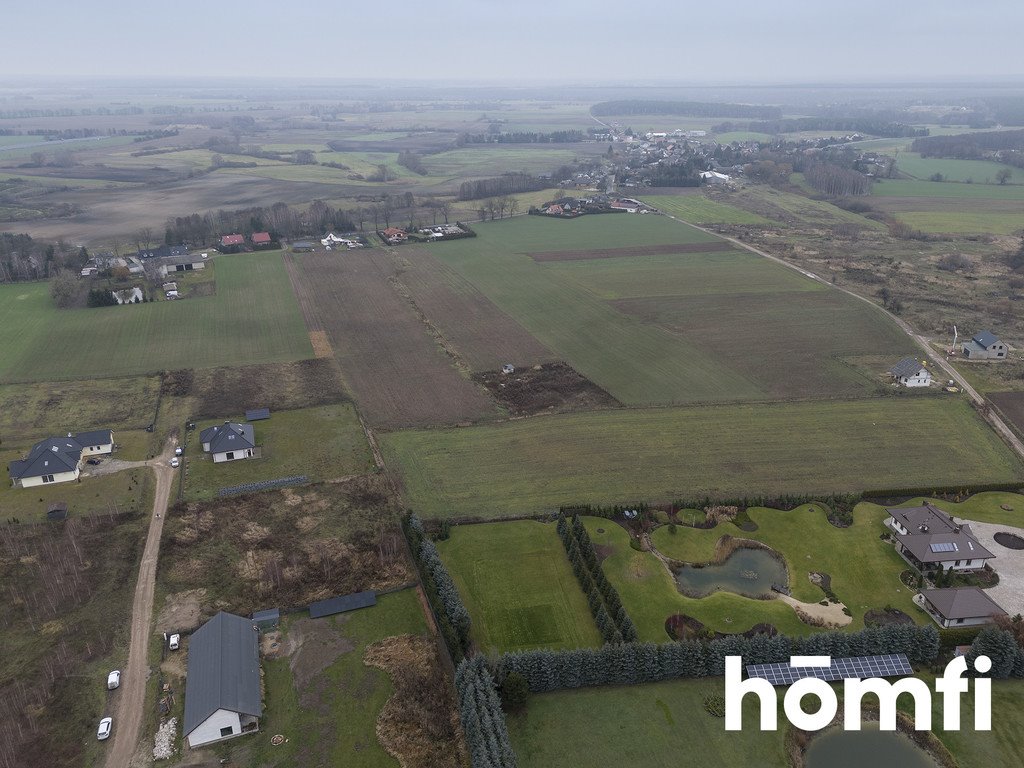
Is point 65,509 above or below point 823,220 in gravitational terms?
below

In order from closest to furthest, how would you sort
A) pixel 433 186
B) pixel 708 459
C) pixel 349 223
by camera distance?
pixel 708 459
pixel 349 223
pixel 433 186

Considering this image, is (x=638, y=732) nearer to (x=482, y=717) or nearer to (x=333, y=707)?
(x=482, y=717)

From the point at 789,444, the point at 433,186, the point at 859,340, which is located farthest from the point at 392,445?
the point at 433,186

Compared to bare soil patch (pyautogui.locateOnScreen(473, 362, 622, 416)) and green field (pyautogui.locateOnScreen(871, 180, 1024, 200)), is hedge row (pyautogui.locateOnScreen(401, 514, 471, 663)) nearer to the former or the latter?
bare soil patch (pyautogui.locateOnScreen(473, 362, 622, 416))

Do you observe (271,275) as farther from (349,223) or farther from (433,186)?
(433,186)

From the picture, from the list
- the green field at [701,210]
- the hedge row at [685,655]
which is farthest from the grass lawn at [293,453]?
the green field at [701,210]

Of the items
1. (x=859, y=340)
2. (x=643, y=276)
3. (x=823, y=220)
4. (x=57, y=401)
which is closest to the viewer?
(x=57, y=401)
